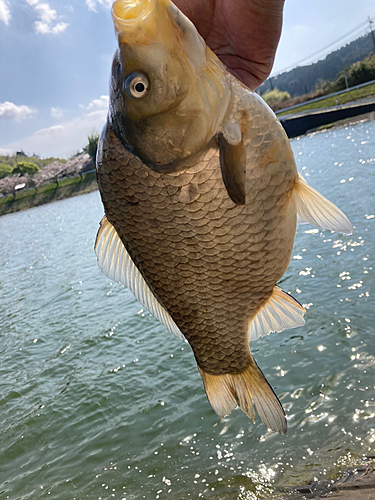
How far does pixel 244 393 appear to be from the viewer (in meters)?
2.30

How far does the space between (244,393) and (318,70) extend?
198m

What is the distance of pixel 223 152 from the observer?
1.54 metres

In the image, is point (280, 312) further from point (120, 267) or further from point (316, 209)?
point (120, 267)

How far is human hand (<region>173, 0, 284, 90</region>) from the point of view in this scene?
177 cm

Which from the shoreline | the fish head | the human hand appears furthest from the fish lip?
the shoreline

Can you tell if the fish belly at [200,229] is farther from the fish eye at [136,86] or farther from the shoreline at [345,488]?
the shoreline at [345,488]

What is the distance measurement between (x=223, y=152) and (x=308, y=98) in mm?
84302

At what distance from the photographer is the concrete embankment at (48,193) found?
72500 mm

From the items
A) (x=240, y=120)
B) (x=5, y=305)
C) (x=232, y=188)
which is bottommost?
(x=5, y=305)

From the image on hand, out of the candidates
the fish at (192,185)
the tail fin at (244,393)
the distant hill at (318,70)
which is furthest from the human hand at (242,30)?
the distant hill at (318,70)

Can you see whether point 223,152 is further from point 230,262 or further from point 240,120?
point 230,262

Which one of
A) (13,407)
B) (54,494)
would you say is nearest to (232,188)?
(54,494)

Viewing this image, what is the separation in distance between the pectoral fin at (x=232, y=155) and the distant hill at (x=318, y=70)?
176412 mm

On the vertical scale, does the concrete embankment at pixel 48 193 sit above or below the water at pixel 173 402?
above
